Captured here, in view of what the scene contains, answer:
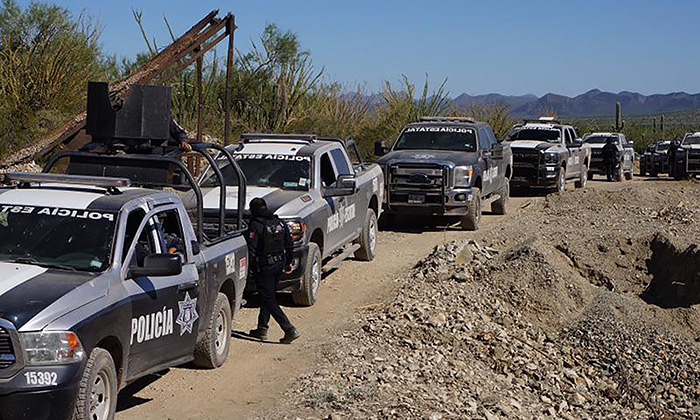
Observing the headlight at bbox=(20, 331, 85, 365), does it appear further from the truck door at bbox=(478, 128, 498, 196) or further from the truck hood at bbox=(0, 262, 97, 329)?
the truck door at bbox=(478, 128, 498, 196)

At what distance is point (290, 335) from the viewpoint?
34.6ft

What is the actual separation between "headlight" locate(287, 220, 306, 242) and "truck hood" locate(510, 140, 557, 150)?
1660cm

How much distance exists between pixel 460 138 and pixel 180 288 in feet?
43.0

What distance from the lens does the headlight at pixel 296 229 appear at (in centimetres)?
1177

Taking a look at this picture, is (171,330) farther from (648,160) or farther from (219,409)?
(648,160)

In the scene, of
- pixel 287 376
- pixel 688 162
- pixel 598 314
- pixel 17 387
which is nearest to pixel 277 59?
pixel 688 162

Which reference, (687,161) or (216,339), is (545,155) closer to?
(687,161)

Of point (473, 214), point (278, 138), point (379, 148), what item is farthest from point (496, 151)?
point (278, 138)

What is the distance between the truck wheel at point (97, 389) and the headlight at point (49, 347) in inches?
7.1

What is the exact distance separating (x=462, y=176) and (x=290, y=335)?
30.3 feet

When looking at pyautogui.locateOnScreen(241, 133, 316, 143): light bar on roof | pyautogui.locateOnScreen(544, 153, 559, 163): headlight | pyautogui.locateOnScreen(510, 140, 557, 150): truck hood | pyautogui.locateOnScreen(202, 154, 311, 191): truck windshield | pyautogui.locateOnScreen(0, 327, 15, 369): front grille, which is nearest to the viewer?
pyautogui.locateOnScreen(0, 327, 15, 369): front grille

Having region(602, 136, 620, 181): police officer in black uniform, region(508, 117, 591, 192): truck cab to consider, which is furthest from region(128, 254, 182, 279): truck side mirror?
region(602, 136, 620, 181): police officer in black uniform

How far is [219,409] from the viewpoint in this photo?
8250 millimetres

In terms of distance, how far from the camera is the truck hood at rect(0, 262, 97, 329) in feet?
20.3
